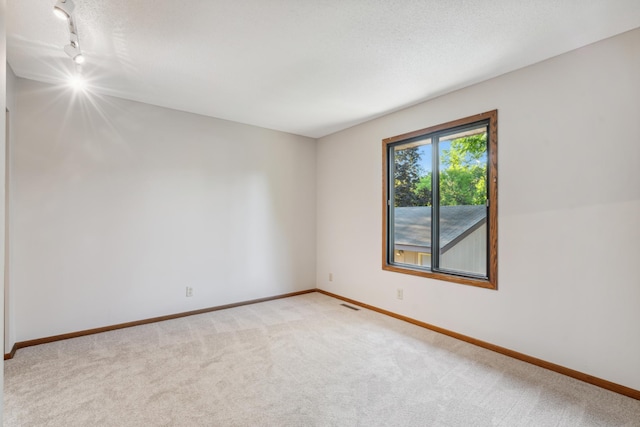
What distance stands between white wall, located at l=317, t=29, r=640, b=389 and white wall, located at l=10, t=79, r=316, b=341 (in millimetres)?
2509

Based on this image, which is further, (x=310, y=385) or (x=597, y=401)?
(x=310, y=385)

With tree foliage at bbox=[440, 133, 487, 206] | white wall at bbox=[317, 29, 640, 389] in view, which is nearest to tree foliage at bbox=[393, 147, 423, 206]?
tree foliage at bbox=[440, 133, 487, 206]

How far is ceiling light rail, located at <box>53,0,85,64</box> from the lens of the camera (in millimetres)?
1855

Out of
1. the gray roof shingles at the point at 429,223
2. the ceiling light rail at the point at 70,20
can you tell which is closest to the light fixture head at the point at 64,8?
the ceiling light rail at the point at 70,20

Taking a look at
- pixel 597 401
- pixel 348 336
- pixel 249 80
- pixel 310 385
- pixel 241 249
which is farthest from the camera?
pixel 241 249

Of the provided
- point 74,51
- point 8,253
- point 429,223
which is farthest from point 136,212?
point 429,223

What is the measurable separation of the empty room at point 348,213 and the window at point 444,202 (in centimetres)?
2

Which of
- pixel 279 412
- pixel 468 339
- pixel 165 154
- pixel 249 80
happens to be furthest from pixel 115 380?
pixel 468 339

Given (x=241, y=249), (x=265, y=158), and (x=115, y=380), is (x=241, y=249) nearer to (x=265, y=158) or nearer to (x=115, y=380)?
(x=265, y=158)

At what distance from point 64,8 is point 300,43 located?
1.50m

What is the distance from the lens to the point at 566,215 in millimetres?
2543

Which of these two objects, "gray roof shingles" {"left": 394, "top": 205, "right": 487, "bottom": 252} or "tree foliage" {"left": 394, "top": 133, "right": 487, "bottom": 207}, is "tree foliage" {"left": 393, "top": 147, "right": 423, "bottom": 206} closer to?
"tree foliage" {"left": 394, "top": 133, "right": 487, "bottom": 207}

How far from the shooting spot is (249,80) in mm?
3082

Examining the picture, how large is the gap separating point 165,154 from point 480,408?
4.01 metres
